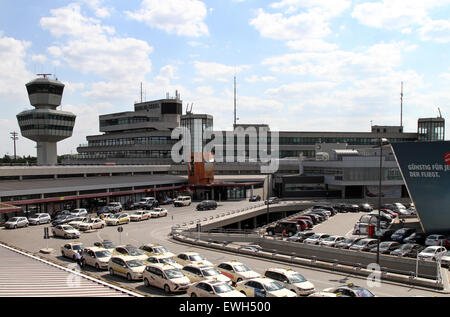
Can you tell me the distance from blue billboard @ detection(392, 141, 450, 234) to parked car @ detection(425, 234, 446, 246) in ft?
5.79

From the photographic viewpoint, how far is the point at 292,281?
18500 mm

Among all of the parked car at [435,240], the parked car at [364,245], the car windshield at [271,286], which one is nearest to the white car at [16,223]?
the parked car at [364,245]

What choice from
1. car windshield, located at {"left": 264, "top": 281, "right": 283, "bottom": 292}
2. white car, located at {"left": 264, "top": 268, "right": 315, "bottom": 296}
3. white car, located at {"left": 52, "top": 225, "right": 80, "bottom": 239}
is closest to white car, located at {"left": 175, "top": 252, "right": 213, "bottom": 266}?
white car, located at {"left": 264, "top": 268, "right": 315, "bottom": 296}

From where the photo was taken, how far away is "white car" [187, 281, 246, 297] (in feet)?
51.1

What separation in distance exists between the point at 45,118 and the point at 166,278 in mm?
67822

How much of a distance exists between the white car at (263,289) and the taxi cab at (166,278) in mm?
2799

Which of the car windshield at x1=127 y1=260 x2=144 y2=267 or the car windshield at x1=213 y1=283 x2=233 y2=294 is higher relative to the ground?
the car windshield at x1=213 y1=283 x2=233 y2=294

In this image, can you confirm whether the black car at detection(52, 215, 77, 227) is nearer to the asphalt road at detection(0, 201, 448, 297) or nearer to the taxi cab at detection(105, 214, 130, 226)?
the asphalt road at detection(0, 201, 448, 297)

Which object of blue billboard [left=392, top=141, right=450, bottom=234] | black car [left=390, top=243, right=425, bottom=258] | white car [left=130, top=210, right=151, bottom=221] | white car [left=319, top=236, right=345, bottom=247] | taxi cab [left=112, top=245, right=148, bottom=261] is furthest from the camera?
white car [left=130, top=210, right=151, bottom=221]

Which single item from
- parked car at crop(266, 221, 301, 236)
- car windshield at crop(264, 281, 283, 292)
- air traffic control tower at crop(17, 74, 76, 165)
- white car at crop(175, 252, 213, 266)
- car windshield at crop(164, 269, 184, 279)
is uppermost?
air traffic control tower at crop(17, 74, 76, 165)

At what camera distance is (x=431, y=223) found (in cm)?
3547

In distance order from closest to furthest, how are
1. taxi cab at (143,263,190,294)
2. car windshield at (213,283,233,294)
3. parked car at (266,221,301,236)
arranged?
car windshield at (213,283,233,294) < taxi cab at (143,263,190,294) < parked car at (266,221,301,236)
